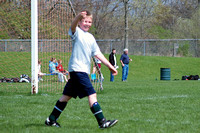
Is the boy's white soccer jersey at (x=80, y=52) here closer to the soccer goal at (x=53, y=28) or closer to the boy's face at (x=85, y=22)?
the boy's face at (x=85, y=22)

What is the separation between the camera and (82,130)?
5035 mm

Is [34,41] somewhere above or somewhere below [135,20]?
below

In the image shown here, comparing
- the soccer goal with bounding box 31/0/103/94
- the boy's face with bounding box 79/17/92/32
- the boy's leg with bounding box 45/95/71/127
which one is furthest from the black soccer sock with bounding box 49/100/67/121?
the soccer goal with bounding box 31/0/103/94

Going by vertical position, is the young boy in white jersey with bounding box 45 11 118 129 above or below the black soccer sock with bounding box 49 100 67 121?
above

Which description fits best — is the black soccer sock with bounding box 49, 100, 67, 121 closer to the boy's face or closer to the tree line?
the boy's face

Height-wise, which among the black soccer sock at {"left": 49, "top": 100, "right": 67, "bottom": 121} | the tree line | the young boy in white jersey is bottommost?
the black soccer sock at {"left": 49, "top": 100, "right": 67, "bottom": 121}

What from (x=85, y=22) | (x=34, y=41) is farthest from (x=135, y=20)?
(x=85, y=22)

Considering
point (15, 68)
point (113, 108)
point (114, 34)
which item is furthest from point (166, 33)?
point (113, 108)

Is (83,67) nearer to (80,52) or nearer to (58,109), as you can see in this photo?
(80,52)

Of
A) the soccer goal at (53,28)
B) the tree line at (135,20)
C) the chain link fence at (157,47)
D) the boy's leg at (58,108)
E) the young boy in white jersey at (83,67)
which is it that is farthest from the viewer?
the tree line at (135,20)

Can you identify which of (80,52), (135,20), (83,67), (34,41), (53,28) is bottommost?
(83,67)

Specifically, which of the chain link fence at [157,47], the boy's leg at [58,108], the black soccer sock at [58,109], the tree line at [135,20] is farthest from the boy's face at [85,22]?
the chain link fence at [157,47]

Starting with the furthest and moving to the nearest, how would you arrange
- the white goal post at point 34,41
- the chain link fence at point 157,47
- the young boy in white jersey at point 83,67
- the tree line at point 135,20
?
the tree line at point 135,20, the chain link fence at point 157,47, the white goal post at point 34,41, the young boy in white jersey at point 83,67

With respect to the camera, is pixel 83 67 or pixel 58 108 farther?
pixel 58 108
